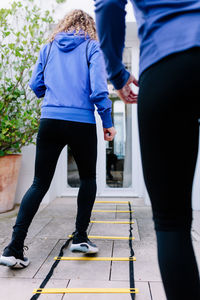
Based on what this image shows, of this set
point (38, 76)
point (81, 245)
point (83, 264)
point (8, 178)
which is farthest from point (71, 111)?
point (8, 178)

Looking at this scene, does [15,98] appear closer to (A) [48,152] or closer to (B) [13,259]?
(A) [48,152]

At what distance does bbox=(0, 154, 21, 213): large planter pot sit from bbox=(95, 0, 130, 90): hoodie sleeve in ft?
9.78

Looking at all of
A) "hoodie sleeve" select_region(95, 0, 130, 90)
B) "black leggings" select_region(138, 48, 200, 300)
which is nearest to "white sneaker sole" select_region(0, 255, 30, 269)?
"black leggings" select_region(138, 48, 200, 300)

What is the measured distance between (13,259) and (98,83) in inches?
48.8

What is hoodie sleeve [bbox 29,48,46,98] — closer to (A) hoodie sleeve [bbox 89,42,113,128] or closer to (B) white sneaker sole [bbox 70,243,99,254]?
(A) hoodie sleeve [bbox 89,42,113,128]

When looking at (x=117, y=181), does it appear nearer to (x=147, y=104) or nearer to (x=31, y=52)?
(x=31, y=52)

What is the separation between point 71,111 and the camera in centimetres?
199

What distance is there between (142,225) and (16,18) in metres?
3.17

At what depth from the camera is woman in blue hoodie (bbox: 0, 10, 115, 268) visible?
6.48 feet

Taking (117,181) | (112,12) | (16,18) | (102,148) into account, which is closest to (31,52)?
(16,18)

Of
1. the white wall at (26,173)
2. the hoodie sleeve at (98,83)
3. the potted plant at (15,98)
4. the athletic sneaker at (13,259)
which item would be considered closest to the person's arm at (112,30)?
the hoodie sleeve at (98,83)

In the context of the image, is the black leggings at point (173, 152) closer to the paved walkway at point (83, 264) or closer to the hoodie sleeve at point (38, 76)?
the paved walkway at point (83, 264)

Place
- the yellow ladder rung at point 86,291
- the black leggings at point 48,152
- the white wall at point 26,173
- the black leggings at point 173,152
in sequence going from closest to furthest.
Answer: the black leggings at point 173,152 < the yellow ladder rung at point 86,291 < the black leggings at point 48,152 < the white wall at point 26,173

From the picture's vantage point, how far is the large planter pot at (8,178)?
3678 millimetres
